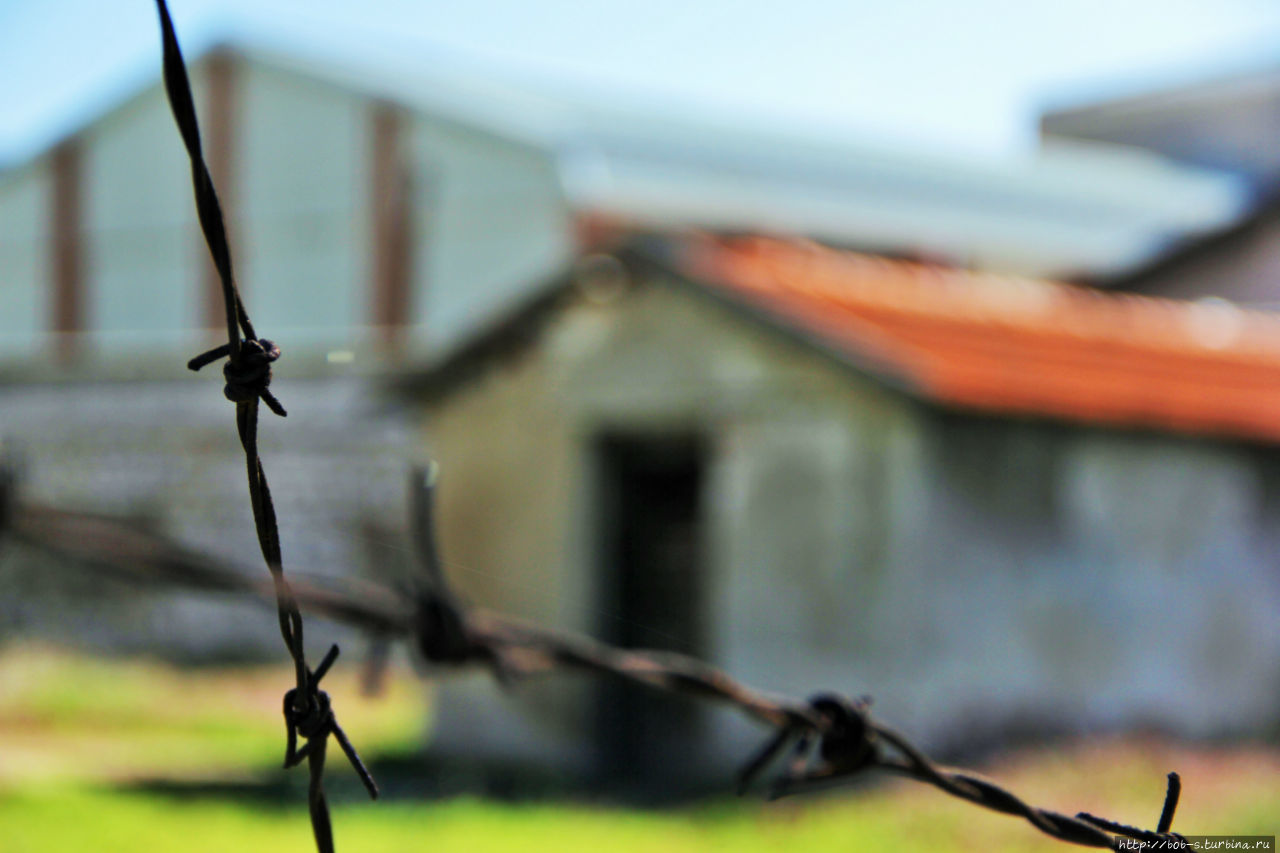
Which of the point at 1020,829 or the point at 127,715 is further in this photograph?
the point at 127,715

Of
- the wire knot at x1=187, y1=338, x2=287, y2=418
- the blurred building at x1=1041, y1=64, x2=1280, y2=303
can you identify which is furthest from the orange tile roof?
the wire knot at x1=187, y1=338, x2=287, y2=418

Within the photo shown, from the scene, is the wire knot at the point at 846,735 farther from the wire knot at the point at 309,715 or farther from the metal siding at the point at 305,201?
the metal siding at the point at 305,201

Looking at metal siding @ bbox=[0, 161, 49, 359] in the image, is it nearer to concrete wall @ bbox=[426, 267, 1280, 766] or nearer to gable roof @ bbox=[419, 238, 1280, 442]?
gable roof @ bbox=[419, 238, 1280, 442]

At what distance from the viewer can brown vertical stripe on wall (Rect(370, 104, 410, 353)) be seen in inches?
688

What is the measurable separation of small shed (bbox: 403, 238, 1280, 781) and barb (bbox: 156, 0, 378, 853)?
580cm

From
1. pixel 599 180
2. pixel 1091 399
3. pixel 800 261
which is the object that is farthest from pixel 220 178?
pixel 1091 399

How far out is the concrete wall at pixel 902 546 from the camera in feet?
23.1

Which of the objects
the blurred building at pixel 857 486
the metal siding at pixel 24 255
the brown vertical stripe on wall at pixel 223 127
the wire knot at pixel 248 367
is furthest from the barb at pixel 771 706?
the metal siding at pixel 24 255

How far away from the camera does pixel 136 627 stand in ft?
44.5

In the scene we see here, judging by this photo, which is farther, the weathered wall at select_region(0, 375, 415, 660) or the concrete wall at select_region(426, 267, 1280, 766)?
the weathered wall at select_region(0, 375, 415, 660)

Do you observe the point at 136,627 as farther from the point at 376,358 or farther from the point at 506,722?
the point at 506,722

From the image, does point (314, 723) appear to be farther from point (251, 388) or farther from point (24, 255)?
point (24, 255)

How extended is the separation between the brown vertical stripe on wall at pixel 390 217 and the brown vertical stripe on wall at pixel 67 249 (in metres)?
4.17

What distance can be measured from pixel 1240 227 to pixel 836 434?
666 centimetres
